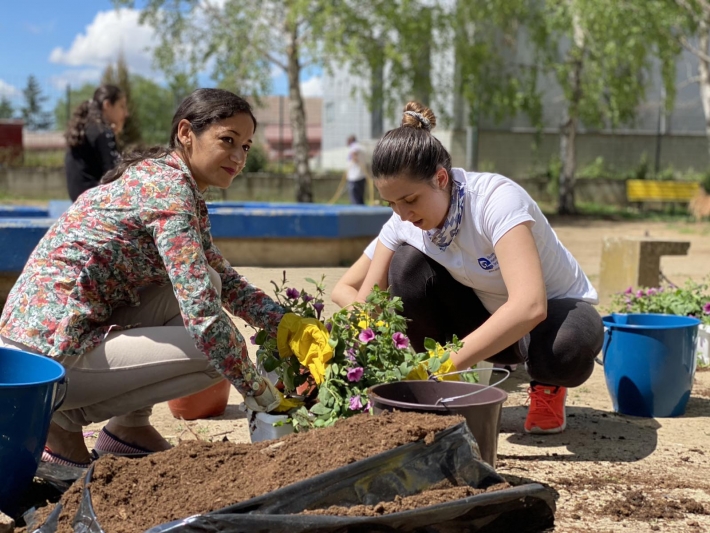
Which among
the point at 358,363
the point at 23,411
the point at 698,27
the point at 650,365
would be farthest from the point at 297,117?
the point at 23,411

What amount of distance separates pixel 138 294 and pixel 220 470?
858mm

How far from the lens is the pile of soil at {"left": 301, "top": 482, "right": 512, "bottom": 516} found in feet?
6.57

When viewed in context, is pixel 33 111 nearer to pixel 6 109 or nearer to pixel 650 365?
pixel 6 109

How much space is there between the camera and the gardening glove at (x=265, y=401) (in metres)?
2.52

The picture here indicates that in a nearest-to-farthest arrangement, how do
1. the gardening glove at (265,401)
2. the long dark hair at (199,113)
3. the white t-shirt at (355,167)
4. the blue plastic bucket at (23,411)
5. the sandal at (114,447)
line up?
the blue plastic bucket at (23,411) < the gardening glove at (265,401) < the long dark hair at (199,113) < the sandal at (114,447) < the white t-shirt at (355,167)

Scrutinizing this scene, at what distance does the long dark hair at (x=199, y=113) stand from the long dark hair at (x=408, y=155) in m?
0.45

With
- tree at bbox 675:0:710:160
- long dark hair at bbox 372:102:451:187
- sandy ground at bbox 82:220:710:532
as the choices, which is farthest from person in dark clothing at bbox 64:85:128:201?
tree at bbox 675:0:710:160

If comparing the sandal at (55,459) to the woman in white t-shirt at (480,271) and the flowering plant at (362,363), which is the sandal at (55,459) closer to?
the flowering plant at (362,363)

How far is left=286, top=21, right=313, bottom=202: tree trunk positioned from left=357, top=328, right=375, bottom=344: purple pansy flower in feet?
42.9

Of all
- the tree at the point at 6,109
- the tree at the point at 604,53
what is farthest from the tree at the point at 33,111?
the tree at the point at 604,53

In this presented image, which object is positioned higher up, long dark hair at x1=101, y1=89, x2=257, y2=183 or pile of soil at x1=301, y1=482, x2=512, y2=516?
long dark hair at x1=101, y1=89, x2=257, y2=183

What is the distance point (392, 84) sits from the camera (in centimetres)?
1612

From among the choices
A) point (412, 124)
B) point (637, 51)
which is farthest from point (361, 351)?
point (637, 51)

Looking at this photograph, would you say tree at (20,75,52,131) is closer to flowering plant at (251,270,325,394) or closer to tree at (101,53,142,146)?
tree at (101,53,142,146)
